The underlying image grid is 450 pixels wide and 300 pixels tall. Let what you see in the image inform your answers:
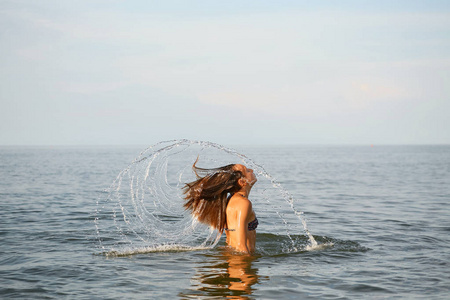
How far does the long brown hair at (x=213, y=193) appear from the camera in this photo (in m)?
9.09

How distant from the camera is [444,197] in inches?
923

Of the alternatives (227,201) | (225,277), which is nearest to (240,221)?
(227,201)

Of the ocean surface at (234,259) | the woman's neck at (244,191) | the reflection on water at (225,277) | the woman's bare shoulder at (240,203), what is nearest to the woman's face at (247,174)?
the woman's neck at (244,191)

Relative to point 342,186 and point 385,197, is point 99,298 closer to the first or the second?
point 385,197

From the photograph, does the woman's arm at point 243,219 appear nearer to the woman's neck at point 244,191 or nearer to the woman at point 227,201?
the woman at point 227,201

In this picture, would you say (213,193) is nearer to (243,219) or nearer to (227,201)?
(227,201)

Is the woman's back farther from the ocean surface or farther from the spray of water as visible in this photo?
the spray of water

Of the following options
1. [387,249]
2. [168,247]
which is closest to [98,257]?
[168,247]

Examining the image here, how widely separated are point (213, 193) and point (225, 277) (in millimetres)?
1428

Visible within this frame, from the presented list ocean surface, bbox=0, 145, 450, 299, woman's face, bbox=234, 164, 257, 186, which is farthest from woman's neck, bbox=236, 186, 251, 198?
ocean surface, bbox=0, 145, 450, 299

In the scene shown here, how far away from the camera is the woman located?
9016mm

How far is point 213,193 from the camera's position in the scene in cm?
912

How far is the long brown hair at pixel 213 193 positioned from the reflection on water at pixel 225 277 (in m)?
0.76

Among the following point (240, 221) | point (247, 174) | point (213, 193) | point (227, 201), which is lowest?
point (240, 221)
